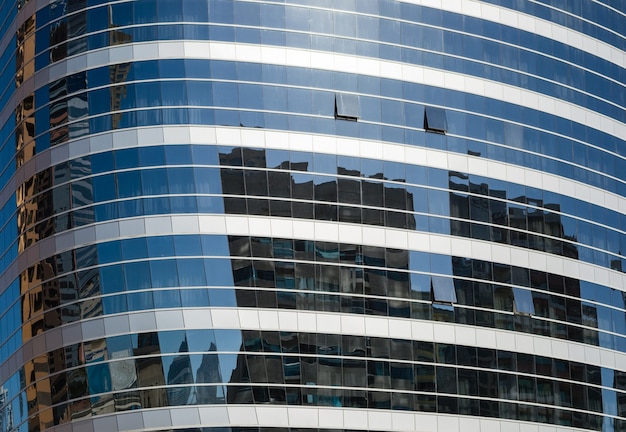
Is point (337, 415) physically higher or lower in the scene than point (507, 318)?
lower

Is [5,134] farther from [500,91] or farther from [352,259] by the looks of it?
[500,91]

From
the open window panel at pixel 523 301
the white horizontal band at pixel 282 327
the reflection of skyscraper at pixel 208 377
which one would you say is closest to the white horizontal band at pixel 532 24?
the open window panel at pixel 523 301

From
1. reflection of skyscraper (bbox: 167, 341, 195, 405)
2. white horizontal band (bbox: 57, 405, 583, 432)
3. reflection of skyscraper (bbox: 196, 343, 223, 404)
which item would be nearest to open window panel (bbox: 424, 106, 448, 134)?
white horizontal band (bbox: 57, 405, 583, 432)

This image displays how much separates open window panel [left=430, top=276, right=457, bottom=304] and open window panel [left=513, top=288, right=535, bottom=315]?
4070mm

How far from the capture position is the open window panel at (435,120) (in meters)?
65.2

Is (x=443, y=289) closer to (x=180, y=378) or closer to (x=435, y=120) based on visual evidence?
(x=435, y=120)

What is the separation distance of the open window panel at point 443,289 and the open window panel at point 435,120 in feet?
26.6

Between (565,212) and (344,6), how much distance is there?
1705 cm

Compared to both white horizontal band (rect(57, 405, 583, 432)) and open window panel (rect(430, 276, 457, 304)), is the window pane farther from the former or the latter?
white horizontal band (rect(57, 405, 583, 432))

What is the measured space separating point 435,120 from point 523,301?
10.8 m

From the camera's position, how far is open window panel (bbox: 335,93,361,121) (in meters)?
63.5

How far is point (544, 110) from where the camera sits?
2734 inches

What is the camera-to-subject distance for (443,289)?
6297 centimetres

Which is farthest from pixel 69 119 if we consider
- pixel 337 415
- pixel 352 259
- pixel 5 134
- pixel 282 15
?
pixel 337 415
